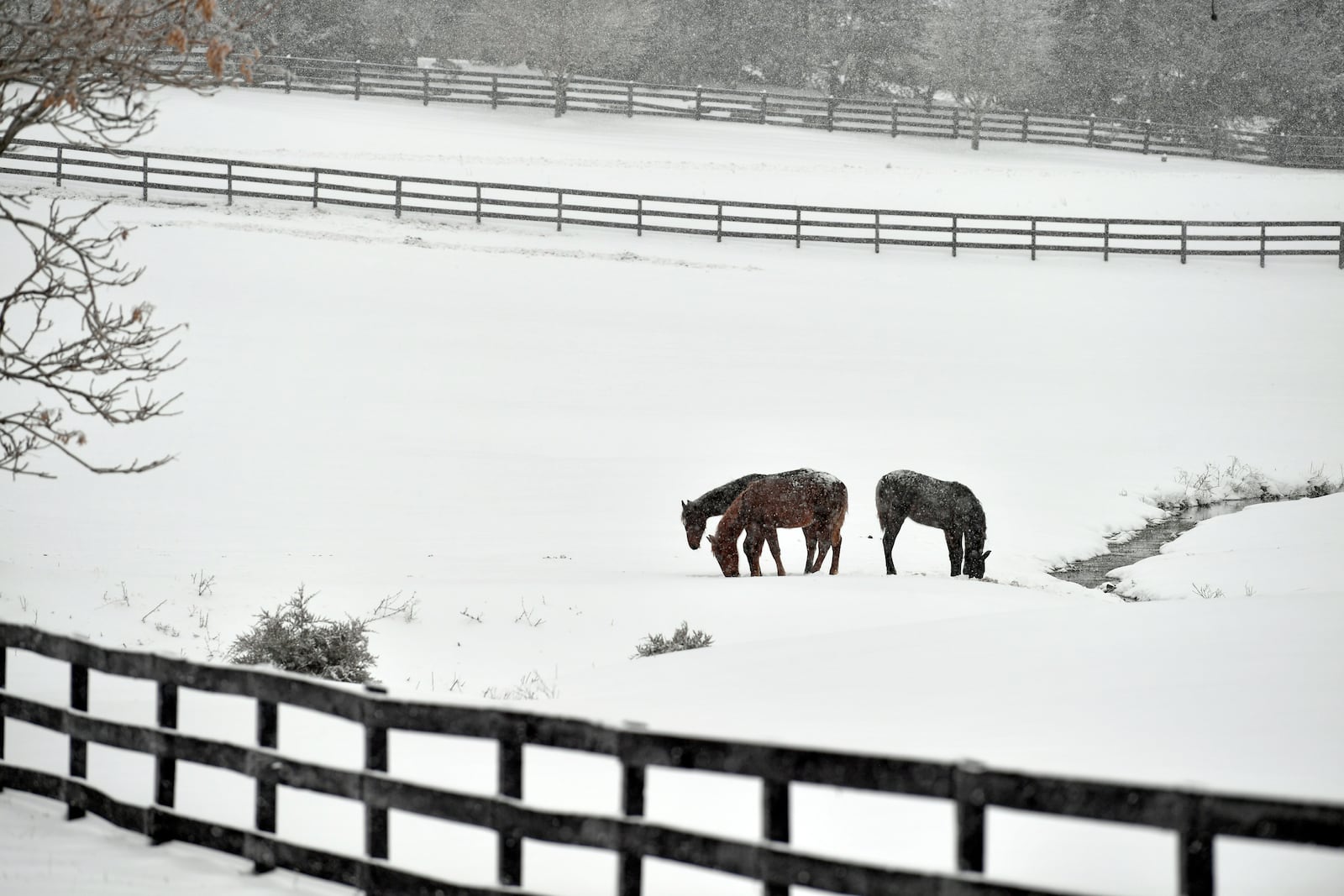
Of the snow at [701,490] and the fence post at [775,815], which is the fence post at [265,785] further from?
the fence post at [775,815]

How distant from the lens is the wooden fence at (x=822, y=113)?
49.1 meters

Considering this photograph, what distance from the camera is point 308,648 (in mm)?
9359

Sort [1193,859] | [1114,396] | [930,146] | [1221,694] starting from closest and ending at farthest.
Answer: [1193,859], [1221,694], [1114,396], [930,146]

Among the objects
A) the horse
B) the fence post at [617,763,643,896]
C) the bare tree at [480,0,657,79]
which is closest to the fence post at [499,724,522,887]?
the fence post at [617,763,643,896]

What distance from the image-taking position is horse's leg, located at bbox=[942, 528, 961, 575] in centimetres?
1433

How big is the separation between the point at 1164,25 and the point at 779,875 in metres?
58.6

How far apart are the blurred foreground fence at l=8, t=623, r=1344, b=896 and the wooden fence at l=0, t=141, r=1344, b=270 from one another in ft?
90.3

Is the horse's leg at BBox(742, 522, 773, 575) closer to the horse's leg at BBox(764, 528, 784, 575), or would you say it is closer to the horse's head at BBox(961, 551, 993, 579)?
the horse's leg at BBox(764, 528, 784, 575)

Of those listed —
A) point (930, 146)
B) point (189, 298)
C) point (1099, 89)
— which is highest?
point (1099, 89)

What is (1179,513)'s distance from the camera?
747 inches

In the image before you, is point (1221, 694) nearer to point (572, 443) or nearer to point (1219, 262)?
point (572, 443)

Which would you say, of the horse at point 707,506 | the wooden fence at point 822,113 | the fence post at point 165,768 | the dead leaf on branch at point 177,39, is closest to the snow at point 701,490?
the fence post at point 165,768

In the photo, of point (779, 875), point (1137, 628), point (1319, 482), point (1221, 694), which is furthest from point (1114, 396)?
point (779, 875)

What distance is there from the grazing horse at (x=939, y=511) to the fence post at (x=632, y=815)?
10.1 meters
